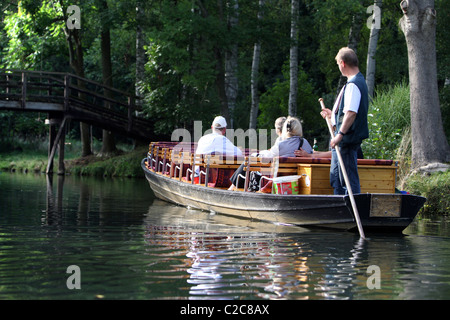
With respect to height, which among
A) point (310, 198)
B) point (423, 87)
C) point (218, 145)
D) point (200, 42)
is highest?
point (200, 42)

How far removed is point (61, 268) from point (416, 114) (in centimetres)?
955

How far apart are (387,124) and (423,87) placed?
1.63m

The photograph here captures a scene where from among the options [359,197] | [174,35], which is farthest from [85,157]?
[359,197]

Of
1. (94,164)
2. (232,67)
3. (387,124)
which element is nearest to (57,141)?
(94,164)

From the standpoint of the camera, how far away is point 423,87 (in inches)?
576

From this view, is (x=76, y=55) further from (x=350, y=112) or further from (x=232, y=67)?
(x=350, y=112)

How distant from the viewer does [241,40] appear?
23922 millimetres

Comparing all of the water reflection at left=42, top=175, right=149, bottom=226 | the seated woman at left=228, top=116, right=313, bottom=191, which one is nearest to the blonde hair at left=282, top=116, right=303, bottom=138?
the seated woman at left=228, top=116, right=313, bottom=191

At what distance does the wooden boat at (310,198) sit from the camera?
9828mm

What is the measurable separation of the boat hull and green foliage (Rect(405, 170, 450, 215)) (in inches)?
122

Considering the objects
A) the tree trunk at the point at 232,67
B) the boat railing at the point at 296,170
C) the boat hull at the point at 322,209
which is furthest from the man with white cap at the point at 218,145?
the tree trunk at the point at 232,67

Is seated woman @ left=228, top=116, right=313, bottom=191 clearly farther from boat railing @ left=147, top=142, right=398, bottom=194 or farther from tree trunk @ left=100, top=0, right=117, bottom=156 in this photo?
tree trunk @ left=100, top=0, right=117, bottom=156

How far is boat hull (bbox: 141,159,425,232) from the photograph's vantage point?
9774mm
